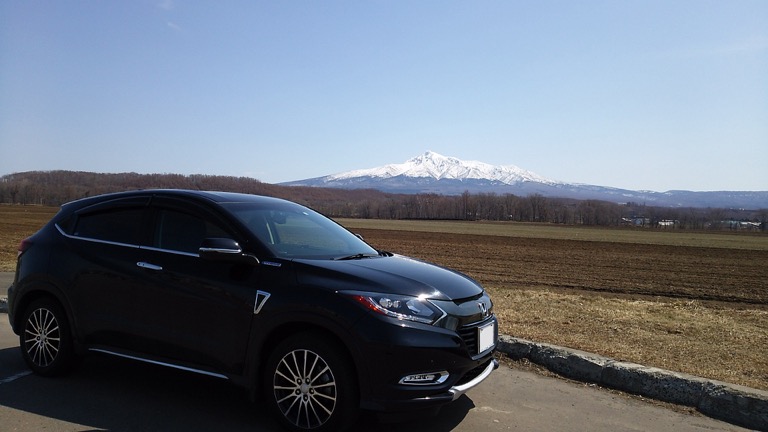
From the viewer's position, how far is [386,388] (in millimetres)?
3766

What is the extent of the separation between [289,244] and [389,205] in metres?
133

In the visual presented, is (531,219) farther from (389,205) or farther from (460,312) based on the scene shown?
(460,312)

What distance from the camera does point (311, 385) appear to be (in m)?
3.98

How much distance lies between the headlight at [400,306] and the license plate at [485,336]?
441 millimetres

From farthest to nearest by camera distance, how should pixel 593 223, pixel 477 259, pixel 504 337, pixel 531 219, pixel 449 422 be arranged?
pixel 531 219
pixel 593 223
pixel 477 259
pixel 504 337
pixel 449 422

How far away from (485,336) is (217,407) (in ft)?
7.32

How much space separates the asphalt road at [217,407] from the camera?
4.28m

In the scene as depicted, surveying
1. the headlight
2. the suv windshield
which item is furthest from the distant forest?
the headlight

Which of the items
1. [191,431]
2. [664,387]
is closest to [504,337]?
[664,387]

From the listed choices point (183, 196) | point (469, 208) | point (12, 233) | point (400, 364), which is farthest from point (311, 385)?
point (469, 208)

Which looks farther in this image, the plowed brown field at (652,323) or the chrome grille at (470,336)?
the plowed brown field at (652,323)

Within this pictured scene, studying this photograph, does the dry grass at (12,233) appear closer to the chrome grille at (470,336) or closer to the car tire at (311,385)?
the car tire at (311,385)

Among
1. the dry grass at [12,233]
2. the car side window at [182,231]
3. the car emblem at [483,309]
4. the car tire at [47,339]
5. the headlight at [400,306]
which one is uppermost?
the car side window at [182,231]

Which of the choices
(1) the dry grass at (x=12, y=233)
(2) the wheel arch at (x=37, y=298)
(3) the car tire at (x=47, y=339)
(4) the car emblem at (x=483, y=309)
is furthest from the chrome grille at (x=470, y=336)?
(1) the dry grass at (x=12, y=233)
